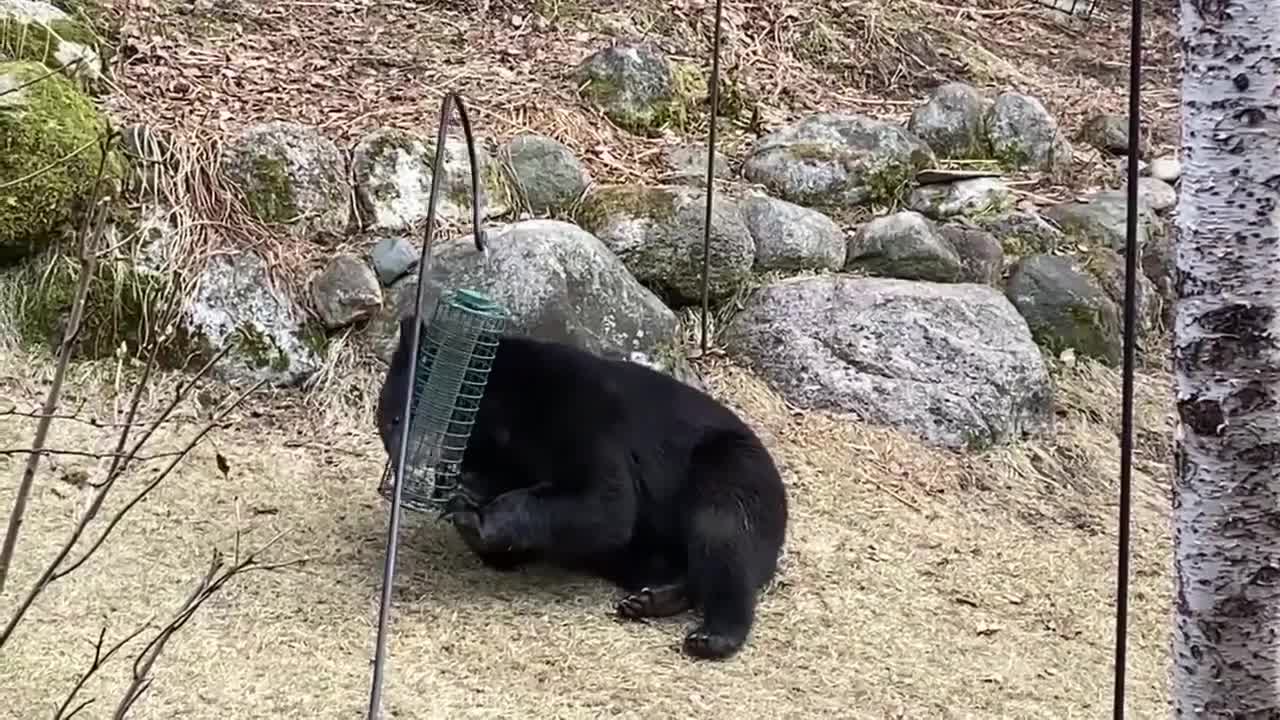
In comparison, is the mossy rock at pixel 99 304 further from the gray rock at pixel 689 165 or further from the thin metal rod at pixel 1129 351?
the thin metal rod at pixel 1129 351

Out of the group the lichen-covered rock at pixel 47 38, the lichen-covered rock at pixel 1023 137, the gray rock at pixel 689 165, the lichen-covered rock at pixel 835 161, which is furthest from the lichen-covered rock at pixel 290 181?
the lichen-covered rock at pixel 1023 137

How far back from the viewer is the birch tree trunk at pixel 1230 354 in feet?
7.82

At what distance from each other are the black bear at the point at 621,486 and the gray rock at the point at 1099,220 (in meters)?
3.50

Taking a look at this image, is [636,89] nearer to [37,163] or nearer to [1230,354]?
[37,163]

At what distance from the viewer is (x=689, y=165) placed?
7840 mm

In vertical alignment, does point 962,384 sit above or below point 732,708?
above

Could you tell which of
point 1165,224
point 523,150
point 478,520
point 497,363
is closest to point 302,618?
point 478,520

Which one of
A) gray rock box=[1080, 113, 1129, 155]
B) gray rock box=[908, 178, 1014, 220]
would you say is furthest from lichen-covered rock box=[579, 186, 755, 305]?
gray rock box=[1080, 113, 1129, 155]

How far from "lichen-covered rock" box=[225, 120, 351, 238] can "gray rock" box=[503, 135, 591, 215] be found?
0.89 m

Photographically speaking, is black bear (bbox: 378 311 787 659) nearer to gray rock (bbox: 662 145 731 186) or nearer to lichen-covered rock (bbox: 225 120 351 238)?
lichen-covered rock (bbox: 225 120 351 238)

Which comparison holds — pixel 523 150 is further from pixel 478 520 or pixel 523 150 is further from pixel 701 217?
pixel 478 520

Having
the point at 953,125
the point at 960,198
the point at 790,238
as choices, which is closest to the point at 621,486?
the point at 790,238

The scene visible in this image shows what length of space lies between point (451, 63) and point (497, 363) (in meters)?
3.80

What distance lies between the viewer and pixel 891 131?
827cm
